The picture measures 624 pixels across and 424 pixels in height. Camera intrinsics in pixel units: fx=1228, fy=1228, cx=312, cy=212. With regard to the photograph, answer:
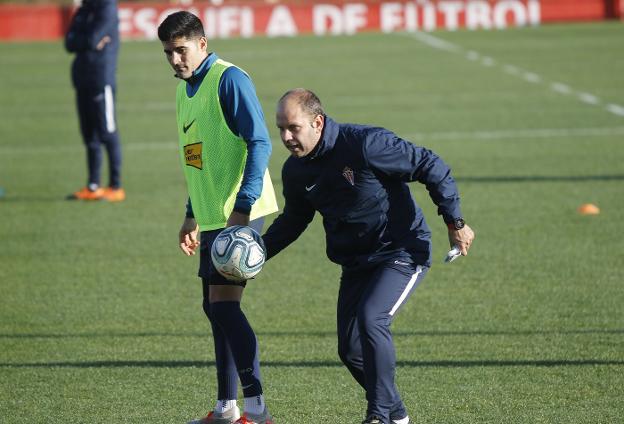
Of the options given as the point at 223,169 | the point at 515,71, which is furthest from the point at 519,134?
the point at 223,169

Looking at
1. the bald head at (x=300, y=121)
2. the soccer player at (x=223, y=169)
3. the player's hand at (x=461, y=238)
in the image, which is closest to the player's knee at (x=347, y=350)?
the soccer player at (x=223, y=169)

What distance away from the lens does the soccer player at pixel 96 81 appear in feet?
45.2

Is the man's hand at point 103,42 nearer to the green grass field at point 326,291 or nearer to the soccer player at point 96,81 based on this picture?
the soccer player at point 96,81

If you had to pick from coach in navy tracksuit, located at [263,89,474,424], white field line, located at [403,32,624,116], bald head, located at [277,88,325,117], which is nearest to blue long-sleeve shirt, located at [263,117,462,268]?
coach in navy tracksuit, located at [263,89,474,424]

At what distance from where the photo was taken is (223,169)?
21.8 ft

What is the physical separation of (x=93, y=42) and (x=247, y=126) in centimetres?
769

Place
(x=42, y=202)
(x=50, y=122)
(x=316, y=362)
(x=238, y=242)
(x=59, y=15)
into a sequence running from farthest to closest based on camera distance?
(x=59, y=15) → (x=50, y=122) → (x=42, y=202) → (x=316, y=362) → (x=238, y=242)

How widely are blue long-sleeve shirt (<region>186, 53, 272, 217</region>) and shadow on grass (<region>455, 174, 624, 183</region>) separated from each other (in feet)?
29.2

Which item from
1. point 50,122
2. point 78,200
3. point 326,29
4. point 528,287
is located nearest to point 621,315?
point 528,287

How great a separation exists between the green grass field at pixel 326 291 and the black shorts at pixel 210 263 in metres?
0.88

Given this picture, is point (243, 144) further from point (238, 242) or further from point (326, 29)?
point (326, 29)

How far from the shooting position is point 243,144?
260 inches

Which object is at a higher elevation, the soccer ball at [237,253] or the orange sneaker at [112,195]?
the soccer ball at [237,253]

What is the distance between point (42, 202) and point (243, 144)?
8397 millimetres
